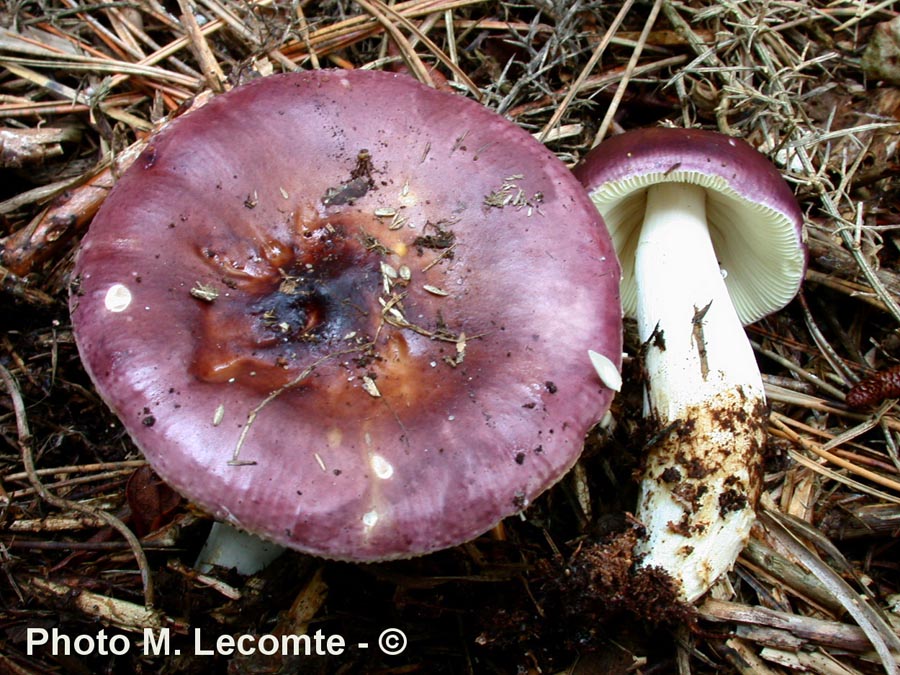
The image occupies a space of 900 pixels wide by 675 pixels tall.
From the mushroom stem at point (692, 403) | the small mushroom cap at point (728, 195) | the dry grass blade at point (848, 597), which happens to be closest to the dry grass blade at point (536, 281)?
the dry grass blade at point (848, 597)

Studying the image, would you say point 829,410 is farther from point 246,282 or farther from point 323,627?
point 246,282

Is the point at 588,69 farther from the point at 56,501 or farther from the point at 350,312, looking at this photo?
the point at 56,501

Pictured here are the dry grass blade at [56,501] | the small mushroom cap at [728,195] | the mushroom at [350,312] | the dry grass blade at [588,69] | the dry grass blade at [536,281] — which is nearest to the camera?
the mushroom at [350,312]

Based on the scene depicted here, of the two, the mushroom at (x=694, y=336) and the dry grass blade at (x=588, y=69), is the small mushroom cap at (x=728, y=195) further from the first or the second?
the dry grass blade at (x=588, y=69)

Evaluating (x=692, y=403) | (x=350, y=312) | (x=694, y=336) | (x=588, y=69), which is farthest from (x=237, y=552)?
(x=588, y=69)

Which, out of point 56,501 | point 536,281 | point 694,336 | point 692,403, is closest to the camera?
point 536,281

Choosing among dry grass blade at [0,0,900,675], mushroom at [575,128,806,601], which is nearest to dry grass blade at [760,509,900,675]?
dry grass blade at [0,0,900,675]
